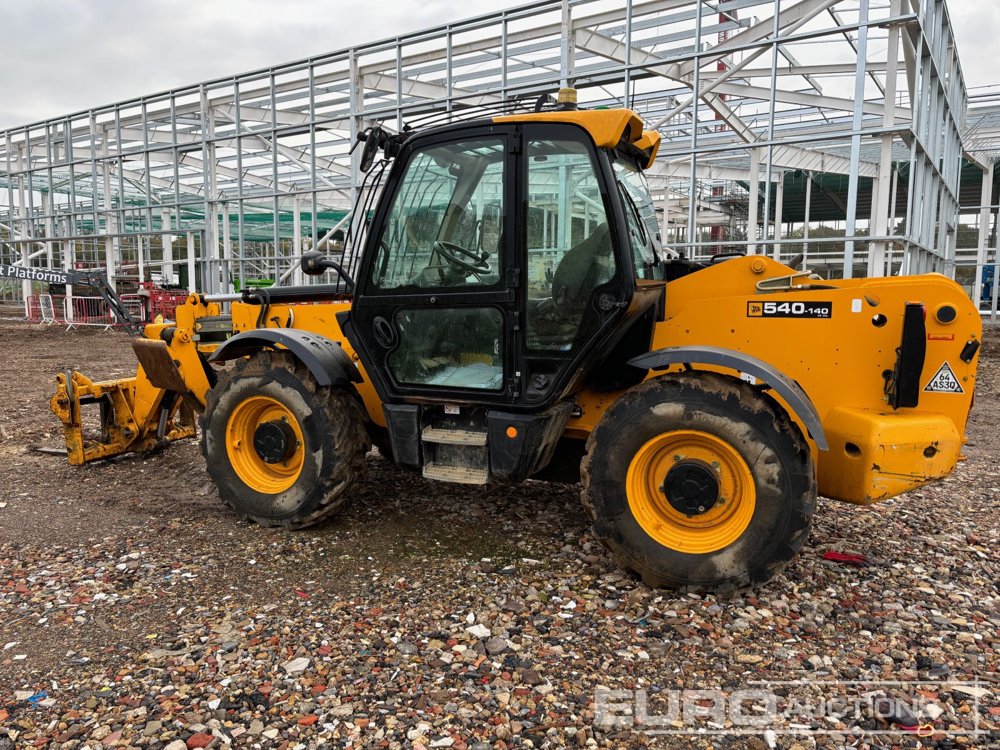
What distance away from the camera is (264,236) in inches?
1459

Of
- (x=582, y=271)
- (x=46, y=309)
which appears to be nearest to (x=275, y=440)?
(x=582, y=271)

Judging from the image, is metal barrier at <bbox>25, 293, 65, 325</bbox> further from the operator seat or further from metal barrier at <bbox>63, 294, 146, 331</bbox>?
the operator seat

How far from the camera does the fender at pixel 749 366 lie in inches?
128

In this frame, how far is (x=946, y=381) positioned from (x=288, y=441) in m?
3.66

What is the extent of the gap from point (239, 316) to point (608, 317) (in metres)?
2.95

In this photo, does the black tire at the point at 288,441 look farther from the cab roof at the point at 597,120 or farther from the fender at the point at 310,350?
the cab roof at the point at 597,120

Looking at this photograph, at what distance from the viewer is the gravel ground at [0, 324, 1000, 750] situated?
2.57m

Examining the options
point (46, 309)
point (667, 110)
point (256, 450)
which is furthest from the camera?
point (46, 309)

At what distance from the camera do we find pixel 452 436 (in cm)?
395

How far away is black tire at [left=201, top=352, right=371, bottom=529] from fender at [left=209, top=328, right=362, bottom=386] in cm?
11

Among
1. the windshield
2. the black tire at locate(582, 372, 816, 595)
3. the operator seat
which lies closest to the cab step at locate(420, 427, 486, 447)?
the black tire at locate(582, 372, 816, 595)

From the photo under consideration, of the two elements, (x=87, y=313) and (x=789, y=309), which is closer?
(x=789, y=309)

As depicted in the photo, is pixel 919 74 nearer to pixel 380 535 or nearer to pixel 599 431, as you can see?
pixel 599 431

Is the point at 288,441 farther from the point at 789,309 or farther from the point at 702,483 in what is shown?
the point at 789,309
